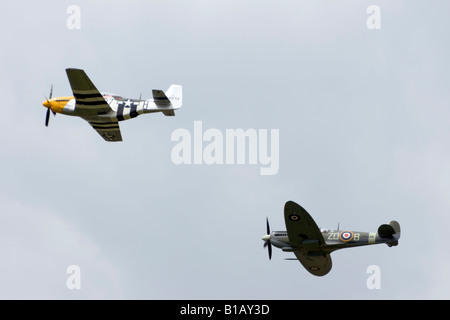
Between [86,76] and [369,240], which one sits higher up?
[86,76]

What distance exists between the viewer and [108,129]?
52.3 meters

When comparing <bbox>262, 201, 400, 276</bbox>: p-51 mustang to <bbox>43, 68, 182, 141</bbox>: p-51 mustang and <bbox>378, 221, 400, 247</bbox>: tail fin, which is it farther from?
<bbox>43, 68, 182, 141</bbox>: p-51 mustang

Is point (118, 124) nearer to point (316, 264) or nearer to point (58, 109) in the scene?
point (58, 109)

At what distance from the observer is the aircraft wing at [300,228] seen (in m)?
42.0

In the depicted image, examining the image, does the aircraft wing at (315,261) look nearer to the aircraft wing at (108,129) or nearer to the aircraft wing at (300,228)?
the aircraft wing at (300,228)

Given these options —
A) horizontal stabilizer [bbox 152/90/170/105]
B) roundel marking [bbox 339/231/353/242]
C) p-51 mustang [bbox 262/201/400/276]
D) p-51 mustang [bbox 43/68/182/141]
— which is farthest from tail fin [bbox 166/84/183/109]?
roundel marking [bbox 339/231/353/242]

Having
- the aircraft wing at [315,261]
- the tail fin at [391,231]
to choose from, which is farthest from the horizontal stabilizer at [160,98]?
the tail fin at [391,231]

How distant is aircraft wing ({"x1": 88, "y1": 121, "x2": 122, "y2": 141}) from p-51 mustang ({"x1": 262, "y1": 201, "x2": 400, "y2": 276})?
41.2 feet

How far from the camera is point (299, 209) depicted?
4197 centimetres

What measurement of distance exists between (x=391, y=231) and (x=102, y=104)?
1828 centimetres

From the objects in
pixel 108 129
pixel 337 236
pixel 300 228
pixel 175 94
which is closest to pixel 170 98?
pixel 175 94

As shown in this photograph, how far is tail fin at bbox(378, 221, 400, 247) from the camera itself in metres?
42.2
